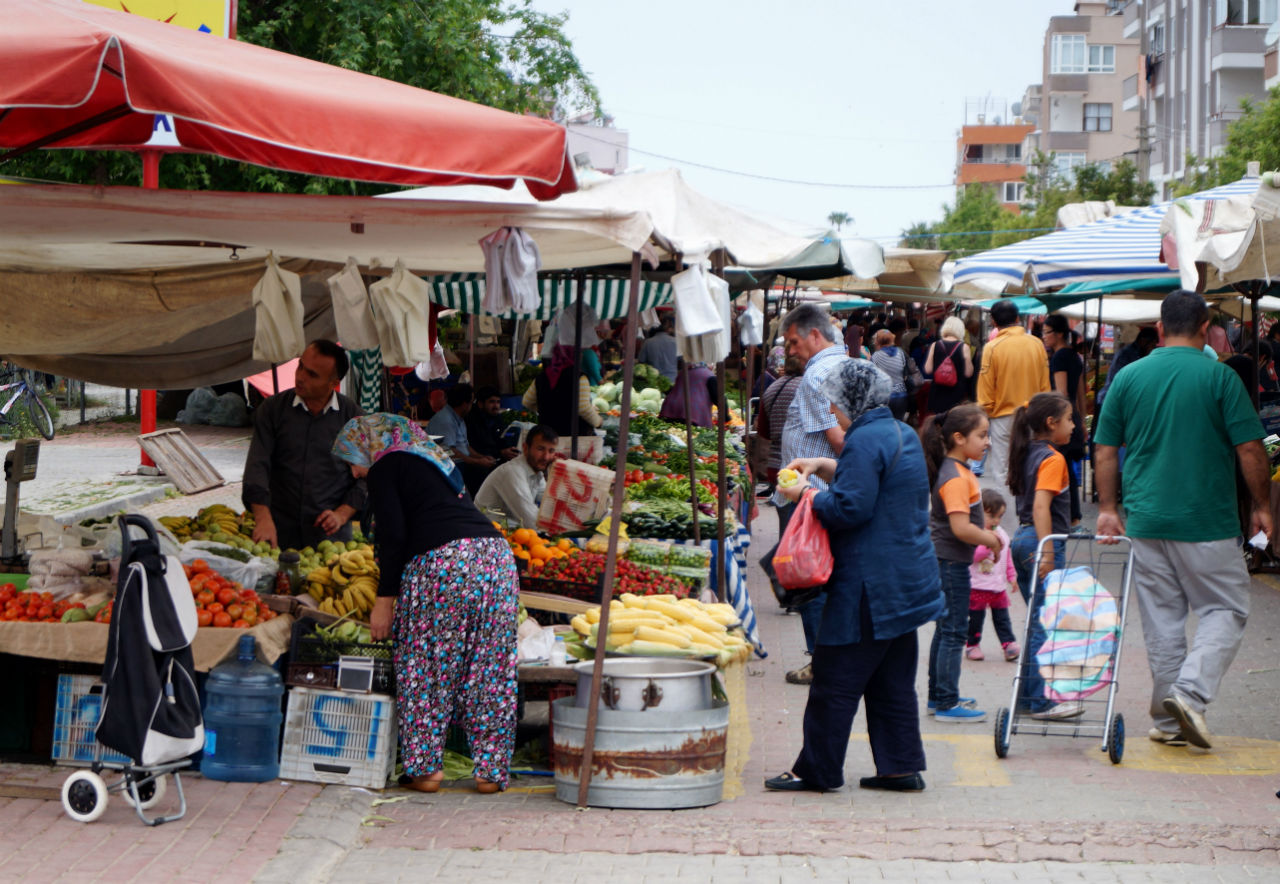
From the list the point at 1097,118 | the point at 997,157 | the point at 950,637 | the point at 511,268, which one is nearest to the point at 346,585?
the point at 511,268

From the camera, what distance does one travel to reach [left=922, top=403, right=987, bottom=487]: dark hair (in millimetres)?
7605

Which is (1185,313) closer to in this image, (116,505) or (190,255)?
(190,255)

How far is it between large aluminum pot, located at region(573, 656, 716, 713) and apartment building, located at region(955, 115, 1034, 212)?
113353 mm

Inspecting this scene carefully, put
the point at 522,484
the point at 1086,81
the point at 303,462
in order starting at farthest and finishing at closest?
the point at 1086,81
the point at 522,484
the point at 303,462

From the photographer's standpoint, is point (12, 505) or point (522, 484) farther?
point (522, 484)

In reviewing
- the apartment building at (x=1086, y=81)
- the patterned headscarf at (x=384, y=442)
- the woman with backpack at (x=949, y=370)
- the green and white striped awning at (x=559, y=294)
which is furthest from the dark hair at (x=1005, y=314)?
the apartment building at (x=1086, y=81)

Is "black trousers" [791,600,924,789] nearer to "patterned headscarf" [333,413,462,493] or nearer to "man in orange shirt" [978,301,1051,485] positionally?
"patterned headscarf" [333,413,462,493]

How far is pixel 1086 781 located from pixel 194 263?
6.64 m

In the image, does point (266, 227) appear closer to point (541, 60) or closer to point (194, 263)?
point (194, 263)

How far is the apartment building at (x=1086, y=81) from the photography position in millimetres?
86938

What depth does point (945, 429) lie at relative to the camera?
7672mm

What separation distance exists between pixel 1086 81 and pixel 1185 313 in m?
86.8

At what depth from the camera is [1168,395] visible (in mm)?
6828

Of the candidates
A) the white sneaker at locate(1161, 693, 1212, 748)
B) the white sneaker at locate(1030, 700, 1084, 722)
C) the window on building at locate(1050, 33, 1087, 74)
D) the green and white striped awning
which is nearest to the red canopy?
the white sneaker at locate(1030, 700, 1084, 722)
